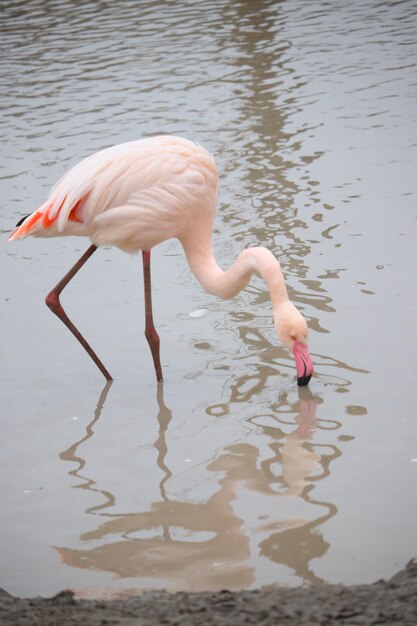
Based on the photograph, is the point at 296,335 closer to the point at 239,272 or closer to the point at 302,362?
the point at 302,362

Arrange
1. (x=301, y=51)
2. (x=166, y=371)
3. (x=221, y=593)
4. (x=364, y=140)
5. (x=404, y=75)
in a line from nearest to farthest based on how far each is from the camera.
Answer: (x=221, y=593) < (x=166, y=371) < (x=364, y=140) < (x=404, y=75) < (x=301, y=51)

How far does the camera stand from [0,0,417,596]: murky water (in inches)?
162

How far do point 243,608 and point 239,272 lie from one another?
2508mm

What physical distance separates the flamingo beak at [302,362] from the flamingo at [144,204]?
0.52 m

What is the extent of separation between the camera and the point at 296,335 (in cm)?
521

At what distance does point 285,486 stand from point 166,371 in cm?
154

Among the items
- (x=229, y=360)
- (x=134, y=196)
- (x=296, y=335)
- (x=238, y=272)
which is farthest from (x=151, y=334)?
(x=296, y=335)

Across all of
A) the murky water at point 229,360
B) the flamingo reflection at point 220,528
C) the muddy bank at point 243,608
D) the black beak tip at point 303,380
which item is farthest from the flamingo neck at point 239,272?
the muddy bank at point 243,608

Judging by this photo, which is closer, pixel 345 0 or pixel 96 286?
pixel 96 286

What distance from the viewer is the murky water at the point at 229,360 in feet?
13.5

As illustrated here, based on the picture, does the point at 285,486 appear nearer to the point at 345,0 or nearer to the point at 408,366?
the point at 408,366

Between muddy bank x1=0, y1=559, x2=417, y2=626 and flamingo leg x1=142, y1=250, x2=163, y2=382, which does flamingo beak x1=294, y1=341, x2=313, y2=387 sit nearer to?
flamingo leg x1=142, y1=250, x2=163, y2=382

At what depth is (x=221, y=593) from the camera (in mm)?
3504

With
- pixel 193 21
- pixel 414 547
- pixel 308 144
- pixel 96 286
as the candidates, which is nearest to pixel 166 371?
pixel 96 286
